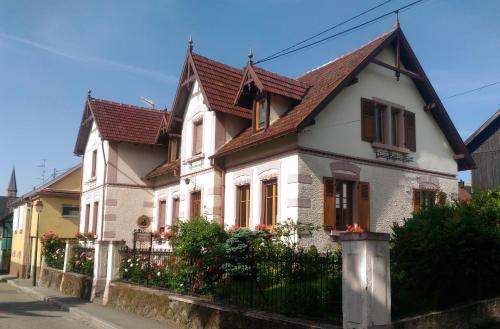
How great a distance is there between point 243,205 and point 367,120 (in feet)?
Result: 15.5

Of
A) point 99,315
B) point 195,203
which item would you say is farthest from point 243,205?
point 99,315

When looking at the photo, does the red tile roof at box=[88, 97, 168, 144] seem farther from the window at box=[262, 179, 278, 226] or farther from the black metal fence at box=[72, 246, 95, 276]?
the window at box=[262, 179, 278, 226]

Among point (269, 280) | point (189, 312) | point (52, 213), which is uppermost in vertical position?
point (52, 213)

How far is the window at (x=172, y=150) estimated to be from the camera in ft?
73.0

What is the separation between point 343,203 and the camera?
15281mm

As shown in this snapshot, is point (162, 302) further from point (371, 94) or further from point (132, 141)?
point (132, 141)

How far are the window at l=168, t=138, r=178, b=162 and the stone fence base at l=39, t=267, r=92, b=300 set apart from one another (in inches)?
249

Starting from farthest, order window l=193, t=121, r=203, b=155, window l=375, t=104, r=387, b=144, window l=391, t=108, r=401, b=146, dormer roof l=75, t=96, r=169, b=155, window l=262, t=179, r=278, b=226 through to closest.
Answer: dormer roof l=75, t=96, r=169, b=155 < window l=193, t=121, r=203, b=155 < window l=391, t=108, r=401, b=146 < window l=375, t=104, r=387, b=144 < window l=262, t=179, r=278, b=226

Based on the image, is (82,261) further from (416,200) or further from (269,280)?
(416,200)

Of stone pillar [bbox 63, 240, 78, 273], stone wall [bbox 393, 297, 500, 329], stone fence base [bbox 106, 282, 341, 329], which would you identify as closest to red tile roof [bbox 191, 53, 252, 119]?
stone fence base [bbox 106, 282, 341, 329]

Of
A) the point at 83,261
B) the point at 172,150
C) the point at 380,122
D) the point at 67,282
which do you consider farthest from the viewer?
the point at 172,150

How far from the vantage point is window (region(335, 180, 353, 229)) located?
1508 cm

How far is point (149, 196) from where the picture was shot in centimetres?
2398

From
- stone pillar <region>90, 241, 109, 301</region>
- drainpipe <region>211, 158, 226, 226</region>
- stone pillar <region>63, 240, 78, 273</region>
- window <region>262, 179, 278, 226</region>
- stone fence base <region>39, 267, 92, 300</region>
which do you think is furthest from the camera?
stone pillar <region>63, 240, 78, 273</region>
